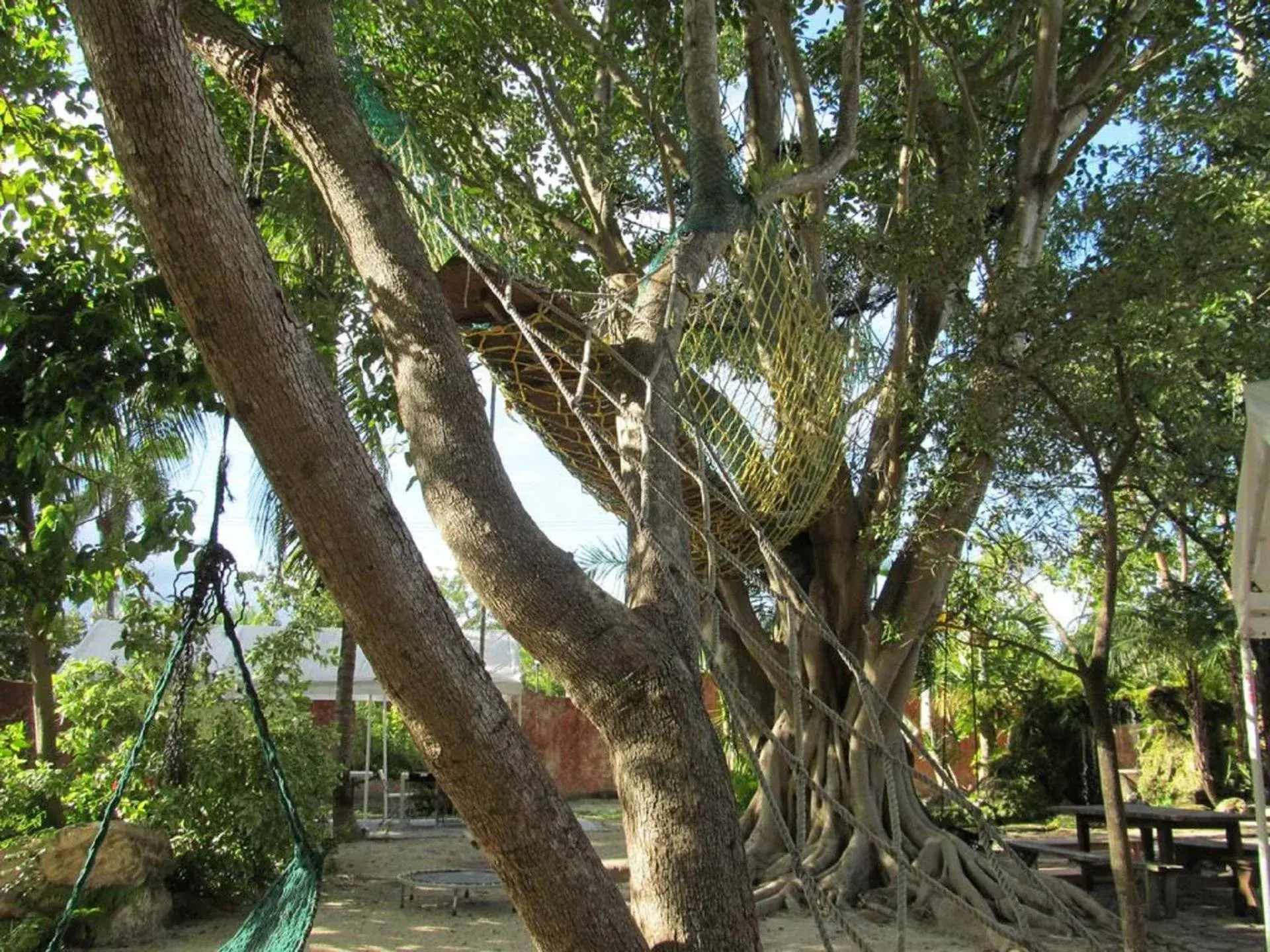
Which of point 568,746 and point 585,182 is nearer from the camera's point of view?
point 585,182

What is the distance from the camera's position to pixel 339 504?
160 cm

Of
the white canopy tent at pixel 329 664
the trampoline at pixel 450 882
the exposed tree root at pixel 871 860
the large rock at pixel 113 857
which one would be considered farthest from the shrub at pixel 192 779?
the exposed tree root at pixel 871 860

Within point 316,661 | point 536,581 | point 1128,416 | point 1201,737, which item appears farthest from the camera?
point 1201,737

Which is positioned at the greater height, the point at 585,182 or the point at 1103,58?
the point at 1103,58

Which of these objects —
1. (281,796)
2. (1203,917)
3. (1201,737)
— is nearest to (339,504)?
(281,796)

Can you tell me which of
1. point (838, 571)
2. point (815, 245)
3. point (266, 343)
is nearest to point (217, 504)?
point (266, 343)

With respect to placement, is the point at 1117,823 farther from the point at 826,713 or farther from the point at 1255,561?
the point at 826,713

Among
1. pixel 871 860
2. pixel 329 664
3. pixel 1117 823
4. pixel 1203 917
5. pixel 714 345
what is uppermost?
pixel 714 345

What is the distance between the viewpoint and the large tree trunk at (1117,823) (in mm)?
3381

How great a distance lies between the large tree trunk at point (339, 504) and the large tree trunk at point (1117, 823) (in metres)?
2.30

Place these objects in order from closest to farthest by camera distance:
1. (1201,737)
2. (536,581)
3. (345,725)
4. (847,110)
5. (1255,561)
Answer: (536,581) → (1255,561) → (847,110) → (345,725) → (1201,737)

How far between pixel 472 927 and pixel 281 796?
2.55 m

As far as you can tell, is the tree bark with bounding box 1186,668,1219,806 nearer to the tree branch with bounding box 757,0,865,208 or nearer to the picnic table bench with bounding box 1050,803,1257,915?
the picnic table bench with bounding box 1050,803,1257,915

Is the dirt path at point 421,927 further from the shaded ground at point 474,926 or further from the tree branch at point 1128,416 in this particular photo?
the tree branch at point 1128,416
